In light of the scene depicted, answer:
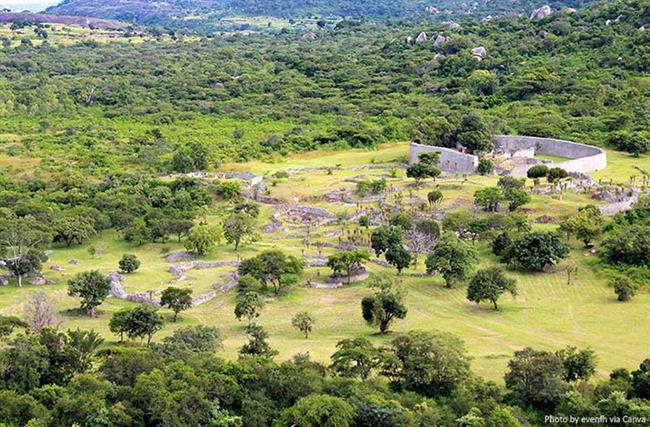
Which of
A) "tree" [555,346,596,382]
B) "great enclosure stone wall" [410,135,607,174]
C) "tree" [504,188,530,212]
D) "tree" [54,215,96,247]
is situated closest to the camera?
"tree" [555,346,596,382]

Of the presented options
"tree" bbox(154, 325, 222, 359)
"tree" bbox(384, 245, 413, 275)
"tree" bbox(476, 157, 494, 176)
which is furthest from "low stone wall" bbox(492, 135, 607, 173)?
"tree" bbox(154, 325, 222, 359)

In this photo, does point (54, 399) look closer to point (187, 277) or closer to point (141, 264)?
point (187, 277)

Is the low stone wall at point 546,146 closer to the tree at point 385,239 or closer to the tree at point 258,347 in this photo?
the tree at point 385,239

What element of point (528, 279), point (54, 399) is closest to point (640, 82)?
point (528, 279)

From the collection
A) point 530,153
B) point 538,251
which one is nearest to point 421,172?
point 530,153

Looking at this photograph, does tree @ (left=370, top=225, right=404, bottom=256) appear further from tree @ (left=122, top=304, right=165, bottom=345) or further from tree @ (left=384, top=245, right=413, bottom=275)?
tree @ (left=122, top=304, right=165, bottom=345)

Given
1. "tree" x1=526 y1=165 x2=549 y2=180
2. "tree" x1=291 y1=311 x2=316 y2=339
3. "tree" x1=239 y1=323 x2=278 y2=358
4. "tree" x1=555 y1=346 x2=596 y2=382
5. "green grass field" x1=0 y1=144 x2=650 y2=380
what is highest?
"tree" x1=526 y1=165 x2=549 y2=180
